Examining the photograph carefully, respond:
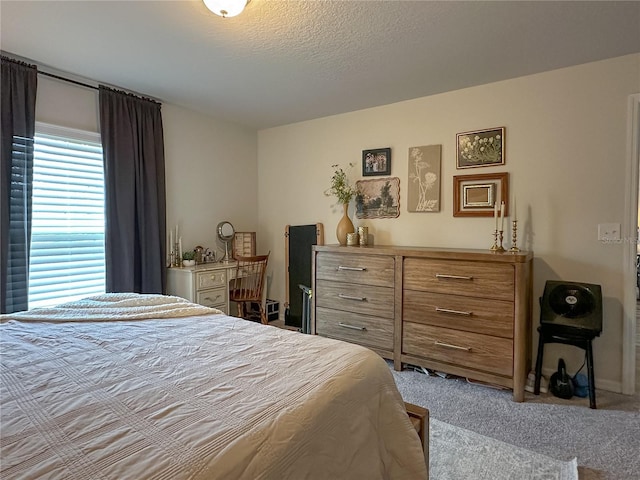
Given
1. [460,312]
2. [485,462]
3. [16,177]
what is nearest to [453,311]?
[460,312]

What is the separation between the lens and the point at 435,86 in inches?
119

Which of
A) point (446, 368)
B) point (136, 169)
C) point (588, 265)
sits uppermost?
point (136, 169)

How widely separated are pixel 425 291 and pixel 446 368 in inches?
23.3

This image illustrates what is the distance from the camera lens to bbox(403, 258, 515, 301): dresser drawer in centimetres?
245

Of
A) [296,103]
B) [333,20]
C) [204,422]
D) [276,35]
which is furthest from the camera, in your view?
[296,103]

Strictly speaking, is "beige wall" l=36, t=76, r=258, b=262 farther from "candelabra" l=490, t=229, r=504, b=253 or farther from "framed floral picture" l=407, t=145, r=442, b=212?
"candelabra" l=490, t=229, r=504, b=253

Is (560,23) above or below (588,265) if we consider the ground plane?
above

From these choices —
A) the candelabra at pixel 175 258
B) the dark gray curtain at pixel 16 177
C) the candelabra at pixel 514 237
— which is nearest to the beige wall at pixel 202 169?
the candelabra at pixel 175 258

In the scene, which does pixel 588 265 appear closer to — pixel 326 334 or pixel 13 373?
pixel 326 334

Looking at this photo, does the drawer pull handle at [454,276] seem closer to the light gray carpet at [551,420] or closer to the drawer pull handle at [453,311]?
the drawer pull handle at [453,311]

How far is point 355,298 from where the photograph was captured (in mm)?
3141

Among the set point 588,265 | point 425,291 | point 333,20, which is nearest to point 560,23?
point 333,20

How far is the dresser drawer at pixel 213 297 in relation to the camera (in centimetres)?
340

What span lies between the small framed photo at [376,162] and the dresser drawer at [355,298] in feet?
3.93
